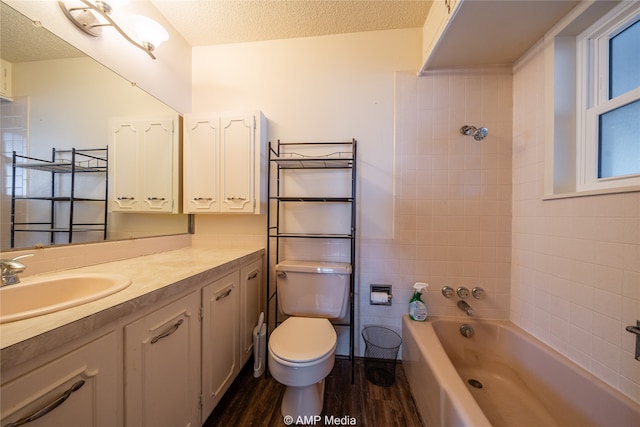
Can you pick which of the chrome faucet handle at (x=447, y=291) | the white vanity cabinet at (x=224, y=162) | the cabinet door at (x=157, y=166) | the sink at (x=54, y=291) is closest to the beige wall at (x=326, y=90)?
the white vanity cabinet at (x=224, y=162)

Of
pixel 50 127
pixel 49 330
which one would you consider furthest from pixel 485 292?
pixel 50 127

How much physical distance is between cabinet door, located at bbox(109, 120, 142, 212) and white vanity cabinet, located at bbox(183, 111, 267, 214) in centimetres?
30

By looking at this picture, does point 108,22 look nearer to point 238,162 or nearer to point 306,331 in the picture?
point 238,162

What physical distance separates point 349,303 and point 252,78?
1.92m

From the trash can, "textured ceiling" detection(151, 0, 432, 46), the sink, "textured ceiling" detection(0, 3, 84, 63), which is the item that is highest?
"textured ceiling" detection(151, 0, 432, 46)

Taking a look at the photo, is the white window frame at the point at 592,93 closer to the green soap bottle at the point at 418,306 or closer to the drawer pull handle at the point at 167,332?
the green soap bottle at the point at 418,306

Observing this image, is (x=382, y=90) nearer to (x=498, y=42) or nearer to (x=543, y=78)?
(x=498, y=42)

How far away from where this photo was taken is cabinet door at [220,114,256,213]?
60.9 inches

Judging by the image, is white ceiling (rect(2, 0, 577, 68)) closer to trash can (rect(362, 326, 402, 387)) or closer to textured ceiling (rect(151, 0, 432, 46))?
textured ceiling (rect(151, 0, 432, 46))

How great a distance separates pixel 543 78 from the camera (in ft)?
4.17

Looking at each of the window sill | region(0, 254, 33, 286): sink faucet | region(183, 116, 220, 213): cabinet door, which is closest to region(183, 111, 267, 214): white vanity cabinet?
region(183, 116, 220, 213): cabinet door

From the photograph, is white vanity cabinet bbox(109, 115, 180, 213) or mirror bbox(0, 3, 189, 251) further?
white vanity cabinet bbox(109, 115, 180, 213)

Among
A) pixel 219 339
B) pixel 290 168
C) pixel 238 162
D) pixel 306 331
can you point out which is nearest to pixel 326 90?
pixel 290 168

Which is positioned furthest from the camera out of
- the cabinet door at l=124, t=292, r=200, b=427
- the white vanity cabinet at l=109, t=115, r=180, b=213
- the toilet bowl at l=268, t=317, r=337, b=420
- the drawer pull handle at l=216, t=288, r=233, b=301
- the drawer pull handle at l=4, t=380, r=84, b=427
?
the white vanity cabinet at l=109, t=115, r=180, b=213
